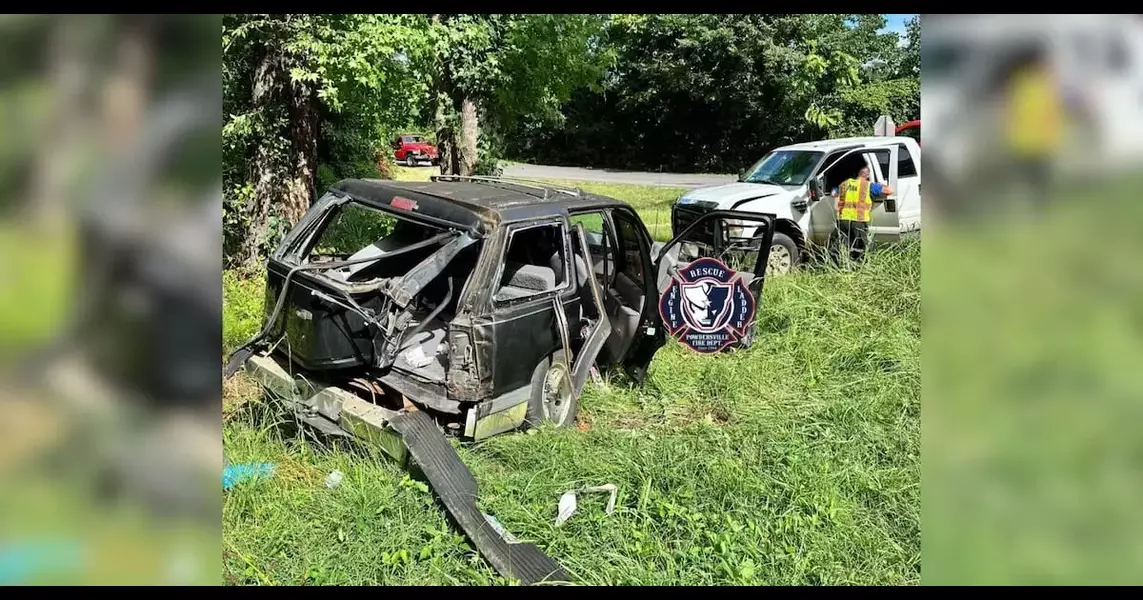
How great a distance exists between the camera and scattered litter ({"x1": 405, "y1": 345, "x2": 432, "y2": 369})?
415 centimetres

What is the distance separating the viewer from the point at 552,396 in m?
4.56

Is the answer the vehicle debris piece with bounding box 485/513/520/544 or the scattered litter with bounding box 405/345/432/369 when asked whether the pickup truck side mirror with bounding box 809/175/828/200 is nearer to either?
the scattered litter with bounding box 405/345/432/369

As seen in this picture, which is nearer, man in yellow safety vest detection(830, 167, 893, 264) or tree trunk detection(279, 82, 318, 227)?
tree trunk detection(279, 82, 318, 227)

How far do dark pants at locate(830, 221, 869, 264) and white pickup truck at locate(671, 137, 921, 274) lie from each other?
17 centimetres

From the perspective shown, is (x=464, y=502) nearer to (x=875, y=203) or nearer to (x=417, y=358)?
(x=417, y=358)

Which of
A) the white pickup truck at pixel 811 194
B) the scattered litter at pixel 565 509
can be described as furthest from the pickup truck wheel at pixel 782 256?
the scattered litter at pixel 565 509

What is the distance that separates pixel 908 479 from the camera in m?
4.01

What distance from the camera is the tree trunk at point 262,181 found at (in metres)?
7.86

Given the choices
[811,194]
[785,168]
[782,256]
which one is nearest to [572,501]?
[782,256]

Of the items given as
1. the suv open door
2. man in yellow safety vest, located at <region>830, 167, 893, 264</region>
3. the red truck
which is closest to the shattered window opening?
the suv open door
